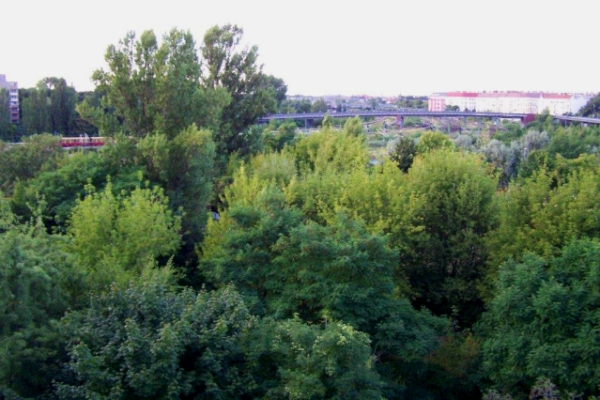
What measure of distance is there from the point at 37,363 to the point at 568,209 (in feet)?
38.5

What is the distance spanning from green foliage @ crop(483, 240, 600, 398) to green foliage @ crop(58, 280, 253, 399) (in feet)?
17.1

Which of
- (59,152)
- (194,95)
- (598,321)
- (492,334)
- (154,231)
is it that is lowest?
(492,334)

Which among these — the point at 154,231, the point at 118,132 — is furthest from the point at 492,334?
the point at 118,132

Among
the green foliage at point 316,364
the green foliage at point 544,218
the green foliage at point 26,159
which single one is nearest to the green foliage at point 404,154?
the green foliage at point 544,218

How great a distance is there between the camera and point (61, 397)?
781cm

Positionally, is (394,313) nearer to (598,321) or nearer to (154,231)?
(598,321)

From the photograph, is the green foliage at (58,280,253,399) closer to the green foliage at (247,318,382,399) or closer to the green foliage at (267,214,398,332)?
the green foliage at (247,318,382,399)

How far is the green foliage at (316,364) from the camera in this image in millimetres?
8188

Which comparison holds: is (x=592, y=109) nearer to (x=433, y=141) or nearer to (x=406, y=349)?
(x=433, y=141)

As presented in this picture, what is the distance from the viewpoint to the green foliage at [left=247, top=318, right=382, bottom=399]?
8188 millimetres

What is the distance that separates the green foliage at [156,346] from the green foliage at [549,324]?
5224 millimetres

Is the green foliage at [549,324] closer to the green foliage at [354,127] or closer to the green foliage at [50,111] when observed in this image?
the green foliage at [354,127]

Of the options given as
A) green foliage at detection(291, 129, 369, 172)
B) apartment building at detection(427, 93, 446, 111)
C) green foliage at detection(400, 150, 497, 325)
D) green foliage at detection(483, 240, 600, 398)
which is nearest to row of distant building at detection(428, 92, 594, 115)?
apartment building at detection(427, 93, 446, 111)

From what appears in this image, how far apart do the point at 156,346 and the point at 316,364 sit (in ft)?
7.37
